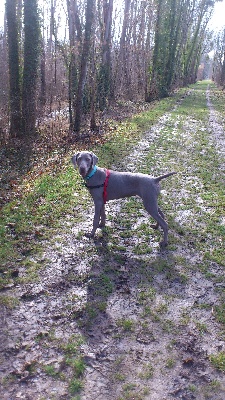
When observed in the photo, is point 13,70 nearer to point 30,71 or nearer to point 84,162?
point 30,71

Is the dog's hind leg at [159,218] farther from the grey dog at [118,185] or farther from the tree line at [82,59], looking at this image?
the tree line at [82,59]

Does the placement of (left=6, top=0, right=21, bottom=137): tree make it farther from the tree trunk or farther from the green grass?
the green grass

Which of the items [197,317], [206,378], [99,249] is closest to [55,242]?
[99,249]

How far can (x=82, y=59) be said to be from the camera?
50.2 feet

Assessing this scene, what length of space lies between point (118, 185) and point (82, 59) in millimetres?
10786

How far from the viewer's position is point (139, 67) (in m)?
28.0

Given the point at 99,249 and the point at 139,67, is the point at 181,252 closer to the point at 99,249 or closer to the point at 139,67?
the point at 99,249

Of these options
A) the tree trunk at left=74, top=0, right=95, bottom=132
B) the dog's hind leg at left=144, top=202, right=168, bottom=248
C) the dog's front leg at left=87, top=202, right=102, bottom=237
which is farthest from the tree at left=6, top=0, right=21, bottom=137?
the dog's hind leg at left=144, top=202, right=168, bottom=248

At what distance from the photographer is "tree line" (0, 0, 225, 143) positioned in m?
14.8

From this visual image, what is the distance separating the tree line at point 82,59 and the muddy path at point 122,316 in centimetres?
943

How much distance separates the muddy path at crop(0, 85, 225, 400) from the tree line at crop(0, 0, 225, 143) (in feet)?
30.9

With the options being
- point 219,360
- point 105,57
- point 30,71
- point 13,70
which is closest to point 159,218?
point 219,360

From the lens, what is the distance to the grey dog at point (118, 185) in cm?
599

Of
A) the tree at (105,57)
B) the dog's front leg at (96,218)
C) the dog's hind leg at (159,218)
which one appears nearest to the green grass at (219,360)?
the dog's hind leg at (159,218)
